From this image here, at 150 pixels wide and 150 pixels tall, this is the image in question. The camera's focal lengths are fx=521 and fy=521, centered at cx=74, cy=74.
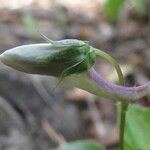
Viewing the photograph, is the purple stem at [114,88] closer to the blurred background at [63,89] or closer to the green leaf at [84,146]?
the blurred background at [63,89]

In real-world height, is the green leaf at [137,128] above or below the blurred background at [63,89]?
above

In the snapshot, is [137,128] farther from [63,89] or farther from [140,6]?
[140,6]

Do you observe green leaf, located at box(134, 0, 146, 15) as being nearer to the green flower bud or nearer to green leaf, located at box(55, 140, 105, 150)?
green leaf, located at box(55, 140, 105, 150)

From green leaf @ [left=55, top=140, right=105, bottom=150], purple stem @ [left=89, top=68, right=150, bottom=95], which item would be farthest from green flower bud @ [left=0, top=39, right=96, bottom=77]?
green leaf @ [left=55, top=140, right=105, bottom=150]

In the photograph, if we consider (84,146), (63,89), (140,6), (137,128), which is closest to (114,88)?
(137,128)

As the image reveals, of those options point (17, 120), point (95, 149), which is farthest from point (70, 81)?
point (17, 120)

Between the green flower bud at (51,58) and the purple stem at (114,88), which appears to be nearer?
the green flower bud at (51,58)

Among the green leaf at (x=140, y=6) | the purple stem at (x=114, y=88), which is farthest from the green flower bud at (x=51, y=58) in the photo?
the green leaf at (x=140, y=6)

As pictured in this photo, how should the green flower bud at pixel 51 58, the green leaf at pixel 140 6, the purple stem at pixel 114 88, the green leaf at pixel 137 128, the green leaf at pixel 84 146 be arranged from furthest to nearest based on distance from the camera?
the green leaf at pixel 140 6 < the green leaf at pixel 84 146 < the green leaf at pixel 137 128 < the purple stem at pixel 114 88 < the green flower bud at pixel 51 58
